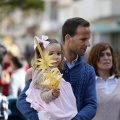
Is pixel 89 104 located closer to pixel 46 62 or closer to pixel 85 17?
pixel 46 62

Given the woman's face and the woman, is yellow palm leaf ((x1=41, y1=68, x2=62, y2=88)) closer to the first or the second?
the woman

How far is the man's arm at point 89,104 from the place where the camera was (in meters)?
4.39

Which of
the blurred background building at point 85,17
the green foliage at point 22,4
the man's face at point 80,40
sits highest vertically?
the man's face at point 80,40

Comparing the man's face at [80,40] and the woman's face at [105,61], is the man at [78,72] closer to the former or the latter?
the man's face at [80,40]

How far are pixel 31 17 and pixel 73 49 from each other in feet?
203

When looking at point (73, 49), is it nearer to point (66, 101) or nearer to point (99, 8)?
point (66, 101)

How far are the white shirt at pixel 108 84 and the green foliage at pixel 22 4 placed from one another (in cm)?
2092

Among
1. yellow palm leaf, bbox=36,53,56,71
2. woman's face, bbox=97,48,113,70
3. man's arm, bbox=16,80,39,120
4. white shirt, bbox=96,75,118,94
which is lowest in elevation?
white shirt, bbox=96,75,118,94

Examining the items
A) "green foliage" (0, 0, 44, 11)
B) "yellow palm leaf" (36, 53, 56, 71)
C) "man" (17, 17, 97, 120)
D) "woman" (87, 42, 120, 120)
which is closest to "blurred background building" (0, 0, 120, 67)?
"green foliage" (0, 0, 44, 11)

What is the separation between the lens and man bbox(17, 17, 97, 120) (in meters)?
4.49

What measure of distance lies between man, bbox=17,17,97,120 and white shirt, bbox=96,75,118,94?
1.02 metres

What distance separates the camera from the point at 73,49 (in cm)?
465

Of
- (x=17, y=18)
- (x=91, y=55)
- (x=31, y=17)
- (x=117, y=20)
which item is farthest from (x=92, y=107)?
(x=17, y=18)

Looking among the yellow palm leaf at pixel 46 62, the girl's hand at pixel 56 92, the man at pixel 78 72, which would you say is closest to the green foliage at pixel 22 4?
the man at pixel 78 72
